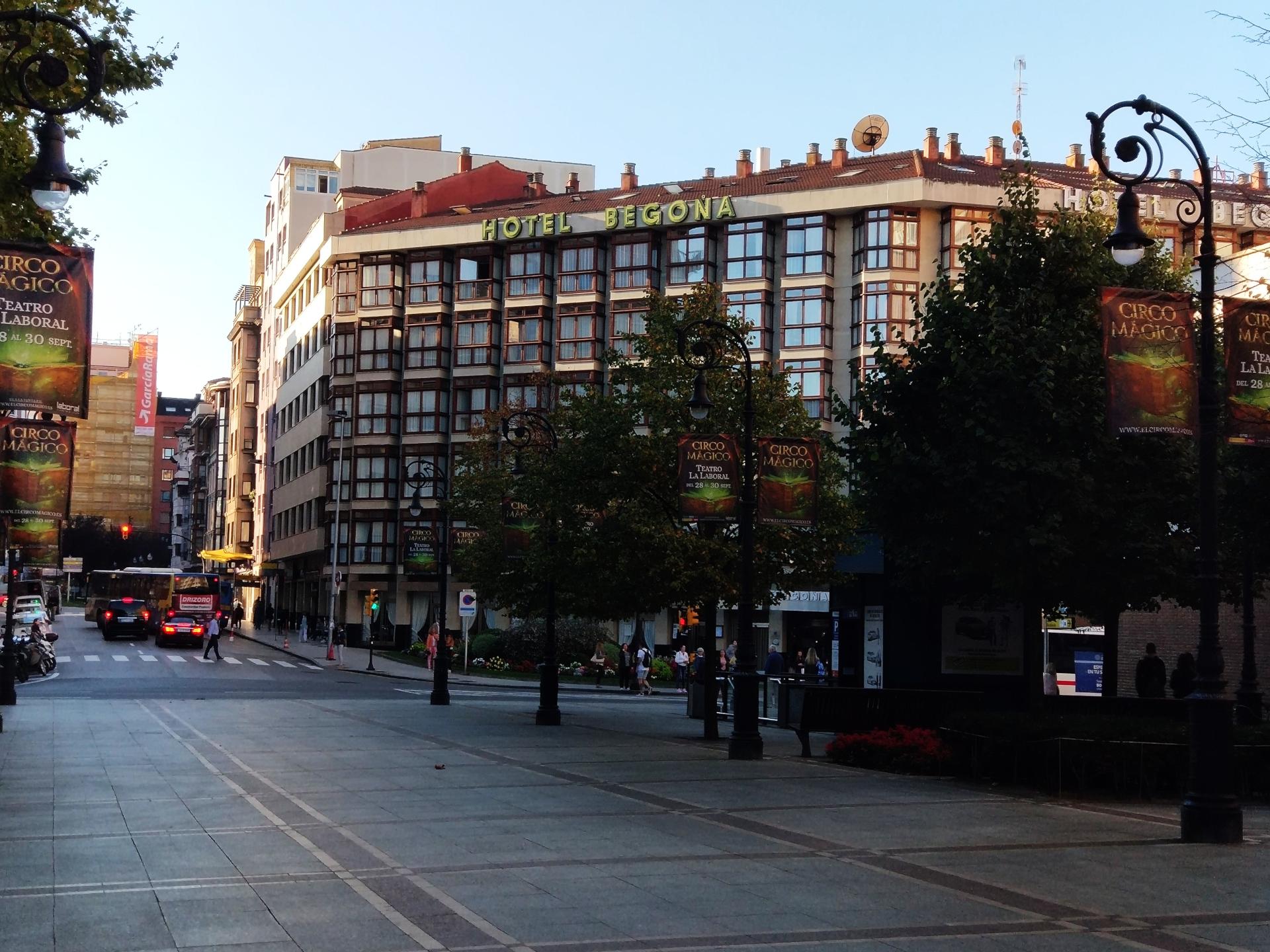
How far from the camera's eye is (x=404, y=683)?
49906 mm

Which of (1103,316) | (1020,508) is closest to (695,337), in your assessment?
(1020,508)

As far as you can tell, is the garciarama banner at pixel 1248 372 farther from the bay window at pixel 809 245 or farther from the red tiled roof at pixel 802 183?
the bay window at pixel 809 245

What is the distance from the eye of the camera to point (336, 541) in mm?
71188

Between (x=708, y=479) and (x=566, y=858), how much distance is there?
11587mm

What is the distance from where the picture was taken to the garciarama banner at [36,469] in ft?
75.8

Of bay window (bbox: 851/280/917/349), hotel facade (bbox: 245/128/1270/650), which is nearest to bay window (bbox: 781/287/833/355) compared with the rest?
hotel facade (bbox: 245/128/1270/650)

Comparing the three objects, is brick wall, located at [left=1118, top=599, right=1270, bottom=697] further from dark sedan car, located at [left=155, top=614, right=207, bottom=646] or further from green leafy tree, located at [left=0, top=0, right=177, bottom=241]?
dark sedan car, located at [left=155, top=614, right=207, bottom=646]

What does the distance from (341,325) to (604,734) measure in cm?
5297

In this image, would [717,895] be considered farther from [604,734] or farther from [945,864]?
[604,734]

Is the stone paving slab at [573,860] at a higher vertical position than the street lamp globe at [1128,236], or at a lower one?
lower

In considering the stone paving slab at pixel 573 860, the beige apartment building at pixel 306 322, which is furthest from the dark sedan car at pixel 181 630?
the stone paving slab at pixel 573 860

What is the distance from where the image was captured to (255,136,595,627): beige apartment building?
81875 millimetres

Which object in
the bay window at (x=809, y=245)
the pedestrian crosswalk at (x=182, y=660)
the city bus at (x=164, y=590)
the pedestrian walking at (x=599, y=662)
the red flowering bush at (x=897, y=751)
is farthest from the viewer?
the city bus at (x=164, y=590)

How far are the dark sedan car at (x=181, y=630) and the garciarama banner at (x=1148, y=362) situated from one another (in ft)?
187
